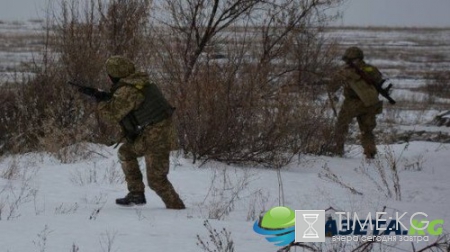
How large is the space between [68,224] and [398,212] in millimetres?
2998

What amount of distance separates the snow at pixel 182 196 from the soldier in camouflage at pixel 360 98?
0.43 m

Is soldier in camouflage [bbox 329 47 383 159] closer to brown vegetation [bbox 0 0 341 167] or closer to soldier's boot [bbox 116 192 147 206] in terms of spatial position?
brown vegetation [bbox 0 0 341 167]

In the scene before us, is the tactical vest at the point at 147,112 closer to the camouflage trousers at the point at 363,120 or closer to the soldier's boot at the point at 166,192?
the soldier's boot at the point at 166,192

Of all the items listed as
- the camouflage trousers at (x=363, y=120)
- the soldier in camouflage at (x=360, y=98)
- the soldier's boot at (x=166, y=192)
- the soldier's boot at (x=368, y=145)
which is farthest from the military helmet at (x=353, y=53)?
the soldier's boot at (x=166, y=192)

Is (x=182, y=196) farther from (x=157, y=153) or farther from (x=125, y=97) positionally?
(x=125, y=97)

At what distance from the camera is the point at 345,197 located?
305 inches

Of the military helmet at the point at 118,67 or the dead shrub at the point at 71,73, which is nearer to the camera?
the military helmet at the point at 118,67

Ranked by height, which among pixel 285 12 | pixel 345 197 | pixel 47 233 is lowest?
pixel 345 197

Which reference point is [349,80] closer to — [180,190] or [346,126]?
[346,126]

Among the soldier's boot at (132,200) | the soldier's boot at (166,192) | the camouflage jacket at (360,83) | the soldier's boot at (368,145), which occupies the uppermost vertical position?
the camouflage jacket at (360,83)

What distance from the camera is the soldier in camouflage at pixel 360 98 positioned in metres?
10.4

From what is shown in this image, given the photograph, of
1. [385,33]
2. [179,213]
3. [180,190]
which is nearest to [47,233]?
[179,213]

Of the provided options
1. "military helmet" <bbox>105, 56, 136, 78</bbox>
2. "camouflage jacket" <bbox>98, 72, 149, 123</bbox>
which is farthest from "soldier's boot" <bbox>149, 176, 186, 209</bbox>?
"military helmet" <bbox>105, 56, 136, 78</bbox>

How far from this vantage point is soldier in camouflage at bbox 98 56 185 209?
20.2 ft
